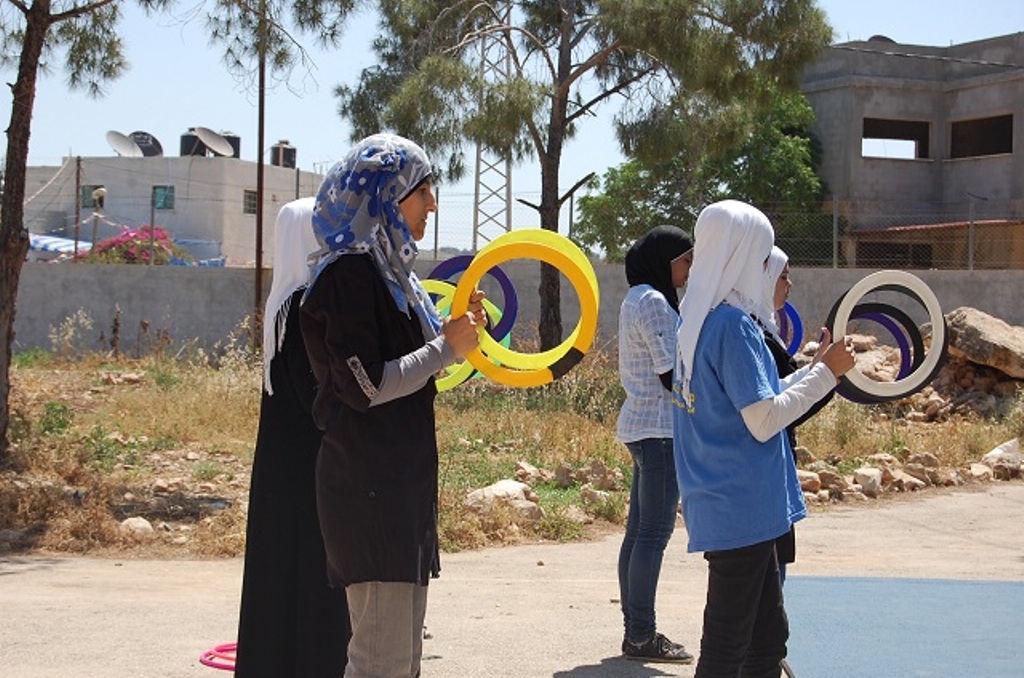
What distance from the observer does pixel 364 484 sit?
362 centimetres

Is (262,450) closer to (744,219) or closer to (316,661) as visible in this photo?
(316,661)

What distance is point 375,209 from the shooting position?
146 inches

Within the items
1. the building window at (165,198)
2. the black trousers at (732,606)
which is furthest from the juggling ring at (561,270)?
the building window at (165,198)

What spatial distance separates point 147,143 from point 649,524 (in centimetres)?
4533

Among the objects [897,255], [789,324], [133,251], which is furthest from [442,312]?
[897,255]

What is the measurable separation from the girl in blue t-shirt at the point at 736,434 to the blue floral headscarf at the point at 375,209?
1000 millimetres

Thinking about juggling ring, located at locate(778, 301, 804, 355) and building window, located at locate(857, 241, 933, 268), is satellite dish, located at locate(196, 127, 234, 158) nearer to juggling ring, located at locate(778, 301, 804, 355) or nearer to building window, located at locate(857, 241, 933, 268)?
building window, located at locate(857, 241, 933, 268)

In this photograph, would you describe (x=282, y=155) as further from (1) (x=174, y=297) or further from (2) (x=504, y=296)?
(2) (x=504, y=296)

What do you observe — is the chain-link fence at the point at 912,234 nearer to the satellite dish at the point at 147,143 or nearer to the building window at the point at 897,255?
the building window at the point at 897,255

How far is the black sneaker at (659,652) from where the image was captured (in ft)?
19.1

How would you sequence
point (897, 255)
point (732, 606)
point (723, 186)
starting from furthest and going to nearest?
point (723, 186) < point (897, 255) < point (732, 606)

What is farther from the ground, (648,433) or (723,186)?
(723,186)

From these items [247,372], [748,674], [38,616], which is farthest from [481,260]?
[247,372]

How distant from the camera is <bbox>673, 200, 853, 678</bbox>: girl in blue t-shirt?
13.4ft
